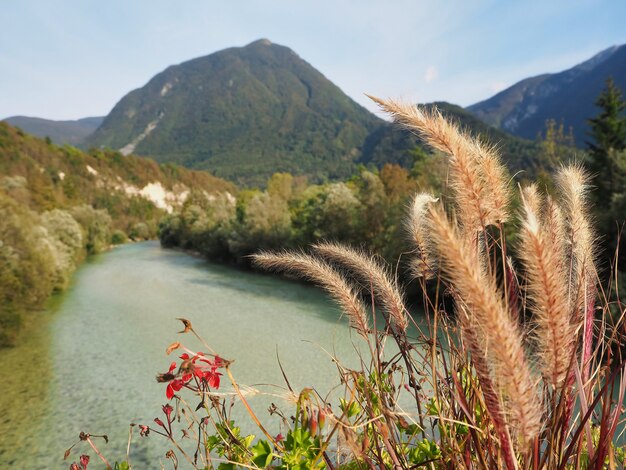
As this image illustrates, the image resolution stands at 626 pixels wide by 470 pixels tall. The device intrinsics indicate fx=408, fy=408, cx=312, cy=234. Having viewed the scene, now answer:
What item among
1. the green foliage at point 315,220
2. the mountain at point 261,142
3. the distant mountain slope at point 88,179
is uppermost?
the mountain at point 261,142

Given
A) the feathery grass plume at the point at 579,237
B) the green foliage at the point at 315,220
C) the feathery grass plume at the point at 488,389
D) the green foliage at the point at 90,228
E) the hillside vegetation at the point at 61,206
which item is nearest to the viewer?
the feathery grass plume at the point at 488,389

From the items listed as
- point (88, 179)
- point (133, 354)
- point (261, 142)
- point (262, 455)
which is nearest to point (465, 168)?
point (262, 455)

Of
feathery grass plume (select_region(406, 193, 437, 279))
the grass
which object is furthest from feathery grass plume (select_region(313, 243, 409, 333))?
feathery grass plume (select_region(406, 193, 437, 279))

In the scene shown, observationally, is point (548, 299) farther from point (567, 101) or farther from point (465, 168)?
point (567, 101)

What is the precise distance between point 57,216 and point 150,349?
955 inches

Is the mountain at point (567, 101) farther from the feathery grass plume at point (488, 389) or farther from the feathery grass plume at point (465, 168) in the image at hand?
the feathery grass plume at point (488, 389)

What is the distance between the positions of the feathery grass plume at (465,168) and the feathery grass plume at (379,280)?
→ 40 cm

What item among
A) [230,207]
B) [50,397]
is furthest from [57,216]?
[50,397]

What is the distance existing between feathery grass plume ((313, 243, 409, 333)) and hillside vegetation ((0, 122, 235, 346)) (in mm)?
12918

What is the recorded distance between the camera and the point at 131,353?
10.6 meters

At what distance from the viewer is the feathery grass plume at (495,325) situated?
0.67 m

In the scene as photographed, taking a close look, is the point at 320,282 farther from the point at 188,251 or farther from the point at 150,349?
the point at 188,251

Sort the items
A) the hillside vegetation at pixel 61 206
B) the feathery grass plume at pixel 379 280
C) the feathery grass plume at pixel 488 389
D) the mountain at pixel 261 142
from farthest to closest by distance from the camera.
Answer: the mountain at pixel 261 142 → the hillside vegetation at pixel 61 206 → the feathery grass plume at pixel 379 280 → the feathery grass plume at pixel 488 389

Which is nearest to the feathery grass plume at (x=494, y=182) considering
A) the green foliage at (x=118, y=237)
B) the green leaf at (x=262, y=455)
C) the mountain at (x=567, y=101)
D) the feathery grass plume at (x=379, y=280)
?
the feathery grass plume at (x=379, y=280)
